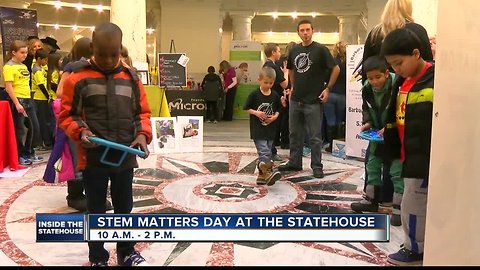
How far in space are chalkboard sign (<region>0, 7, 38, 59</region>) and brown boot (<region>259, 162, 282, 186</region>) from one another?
5335 millimetres

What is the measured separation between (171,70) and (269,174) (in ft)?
10.3

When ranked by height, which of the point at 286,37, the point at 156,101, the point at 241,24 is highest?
the point at 286,37

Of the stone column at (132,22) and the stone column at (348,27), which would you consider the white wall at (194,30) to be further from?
the stone column at (132,22)

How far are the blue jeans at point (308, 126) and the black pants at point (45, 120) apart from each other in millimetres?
3006

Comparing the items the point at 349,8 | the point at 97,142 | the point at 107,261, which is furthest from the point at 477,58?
the point at 349,8

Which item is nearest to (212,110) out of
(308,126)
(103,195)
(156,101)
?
(156,101)

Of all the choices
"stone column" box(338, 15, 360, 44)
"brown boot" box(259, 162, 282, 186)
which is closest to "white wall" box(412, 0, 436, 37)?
"brown boot" box(259, 162, 282, 186)

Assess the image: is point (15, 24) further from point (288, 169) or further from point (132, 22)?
point (288, 169)

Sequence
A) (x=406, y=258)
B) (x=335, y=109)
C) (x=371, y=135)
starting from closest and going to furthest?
(x=406, y=258), (x=371, y=135), (x=335, y=109)

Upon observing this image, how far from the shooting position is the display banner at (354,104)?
16.7 ft

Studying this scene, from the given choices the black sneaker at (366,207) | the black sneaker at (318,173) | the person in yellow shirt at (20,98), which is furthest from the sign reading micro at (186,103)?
the black sneaker at (366,207)

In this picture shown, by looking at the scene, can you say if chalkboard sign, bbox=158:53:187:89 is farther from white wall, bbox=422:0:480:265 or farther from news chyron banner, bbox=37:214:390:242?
white wall, bbox=422:0:480:265

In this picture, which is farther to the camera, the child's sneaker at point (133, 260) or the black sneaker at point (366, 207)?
the black sneaker at point (366, 207)

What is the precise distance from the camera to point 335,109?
224 inches
